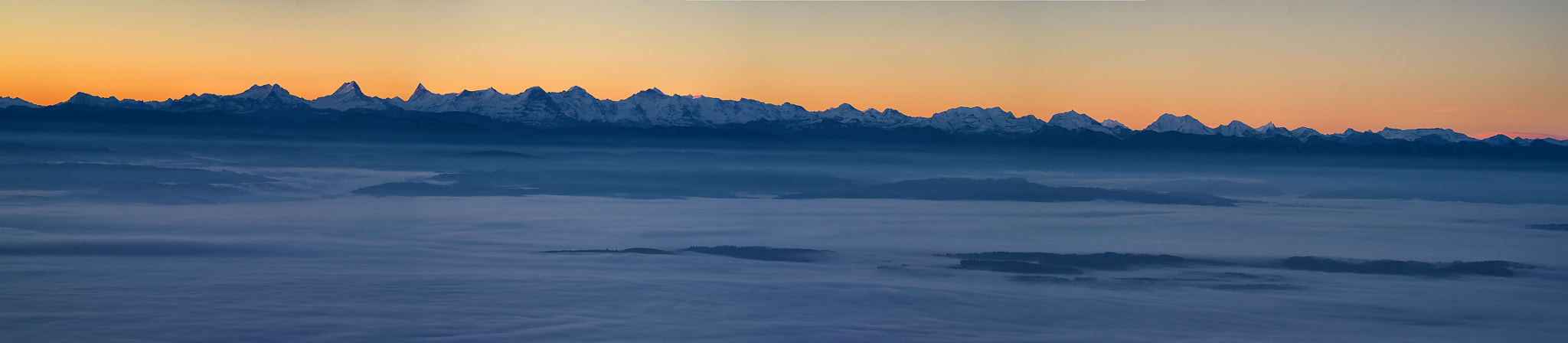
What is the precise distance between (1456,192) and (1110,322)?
7171 centimetres

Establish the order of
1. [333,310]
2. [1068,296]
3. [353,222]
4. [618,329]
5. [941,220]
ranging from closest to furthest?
[618,329] → [333,310] → [1068,296] → [353,222] → [941,220]

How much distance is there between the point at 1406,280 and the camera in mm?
20578

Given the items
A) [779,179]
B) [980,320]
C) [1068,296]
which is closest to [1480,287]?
[1068,296]

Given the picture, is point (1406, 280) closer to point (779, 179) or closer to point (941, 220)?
point (941, 220)

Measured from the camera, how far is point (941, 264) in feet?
70.6

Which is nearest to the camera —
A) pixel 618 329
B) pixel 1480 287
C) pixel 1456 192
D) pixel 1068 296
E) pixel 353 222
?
pixel 618 329

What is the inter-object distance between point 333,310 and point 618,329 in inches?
148

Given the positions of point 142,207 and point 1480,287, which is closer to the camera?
point 1480,287

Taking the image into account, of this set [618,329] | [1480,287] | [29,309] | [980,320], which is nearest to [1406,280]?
[1480,287]

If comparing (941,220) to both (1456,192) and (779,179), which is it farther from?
(1456,192)

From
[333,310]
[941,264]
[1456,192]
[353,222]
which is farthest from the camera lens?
[1456,192]

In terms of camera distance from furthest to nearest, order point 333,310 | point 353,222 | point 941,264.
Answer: point 353,222, point 941,264, point 333,310

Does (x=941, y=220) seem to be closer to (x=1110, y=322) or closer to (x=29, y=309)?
(x=1110, y=322)

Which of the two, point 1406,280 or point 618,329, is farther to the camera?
point 1406,280
